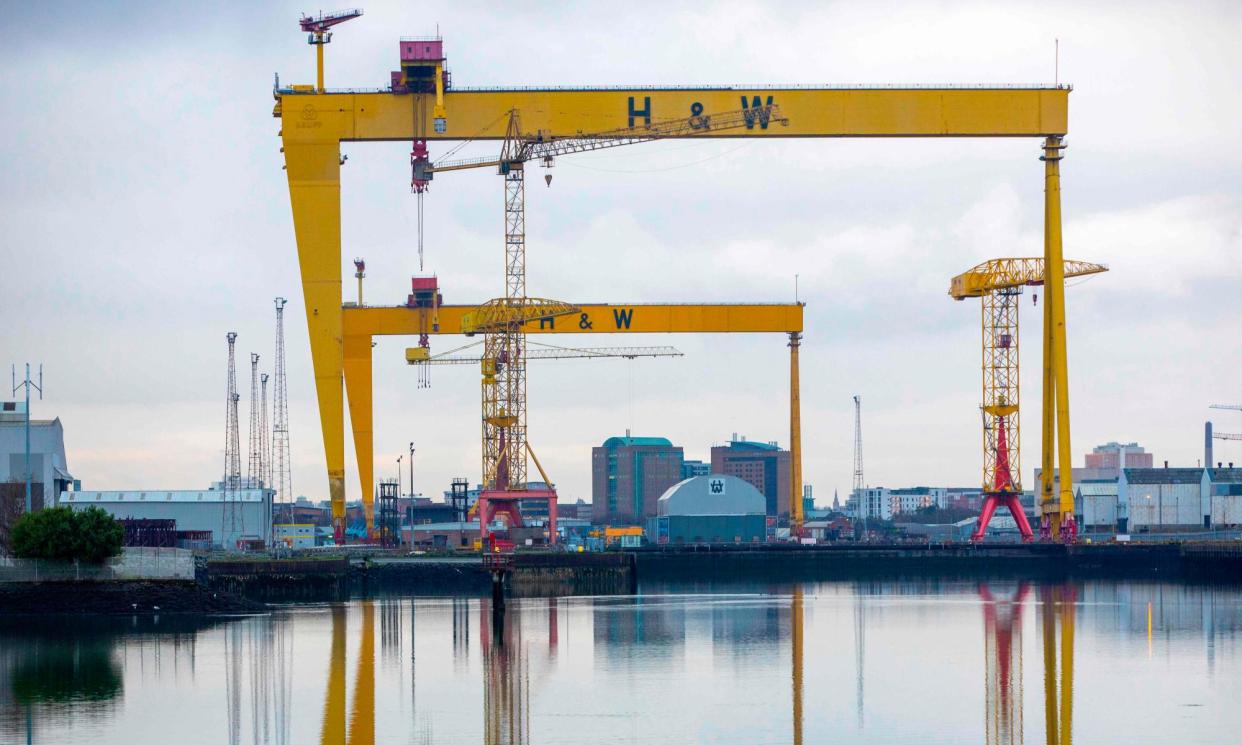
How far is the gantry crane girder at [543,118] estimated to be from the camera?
58.8m

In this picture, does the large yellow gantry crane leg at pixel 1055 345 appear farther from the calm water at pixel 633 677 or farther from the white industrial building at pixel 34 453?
the white industrial building at pixel 34 453

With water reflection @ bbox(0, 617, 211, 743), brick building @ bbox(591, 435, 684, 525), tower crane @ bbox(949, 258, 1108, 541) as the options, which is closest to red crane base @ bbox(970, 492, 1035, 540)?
tower crane @ bbox(949, 258, 1108, 541)

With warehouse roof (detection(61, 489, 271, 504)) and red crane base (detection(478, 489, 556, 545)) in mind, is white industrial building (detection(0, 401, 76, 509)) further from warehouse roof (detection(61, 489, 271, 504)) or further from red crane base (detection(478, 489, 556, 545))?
red crane base (detection(478, 489, 556, 545))

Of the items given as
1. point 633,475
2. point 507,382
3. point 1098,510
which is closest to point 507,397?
point 507,382

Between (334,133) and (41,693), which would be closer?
(41,693)

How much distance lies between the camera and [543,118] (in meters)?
59.2

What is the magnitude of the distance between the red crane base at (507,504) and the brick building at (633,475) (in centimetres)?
11014

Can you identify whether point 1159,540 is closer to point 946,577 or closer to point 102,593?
point 946,577

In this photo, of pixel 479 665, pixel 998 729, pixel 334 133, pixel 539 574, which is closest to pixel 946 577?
pixel 539 574

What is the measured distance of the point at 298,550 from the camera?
2667 inches

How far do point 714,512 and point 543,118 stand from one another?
5266 centimetres

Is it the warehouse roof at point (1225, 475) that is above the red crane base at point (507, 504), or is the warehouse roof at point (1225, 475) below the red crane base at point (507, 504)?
above

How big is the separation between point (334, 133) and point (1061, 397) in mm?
30012

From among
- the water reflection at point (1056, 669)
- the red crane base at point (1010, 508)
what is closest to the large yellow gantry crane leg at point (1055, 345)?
the red crane base at point (1010, 508)
